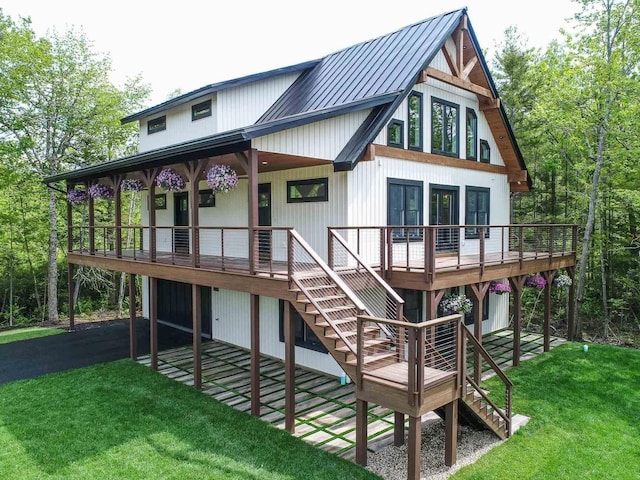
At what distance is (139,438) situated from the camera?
25.6 ft

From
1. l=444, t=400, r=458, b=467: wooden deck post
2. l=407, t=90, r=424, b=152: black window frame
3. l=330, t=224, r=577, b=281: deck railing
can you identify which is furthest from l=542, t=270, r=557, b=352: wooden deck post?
l=444, t=400, r=458, b=467: wooden deck post

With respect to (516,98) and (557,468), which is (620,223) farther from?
(557,468)

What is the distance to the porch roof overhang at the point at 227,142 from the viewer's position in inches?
311

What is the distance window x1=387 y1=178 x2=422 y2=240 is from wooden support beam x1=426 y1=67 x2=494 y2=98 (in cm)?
280

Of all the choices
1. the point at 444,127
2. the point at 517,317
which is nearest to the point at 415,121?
the point at 444,127

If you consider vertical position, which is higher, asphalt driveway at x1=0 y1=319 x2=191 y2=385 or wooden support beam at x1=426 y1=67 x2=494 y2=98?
wooden support beam at x1=426 y1=67 x2=494 y2=98

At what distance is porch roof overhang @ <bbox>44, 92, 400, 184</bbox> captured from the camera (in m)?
7.89

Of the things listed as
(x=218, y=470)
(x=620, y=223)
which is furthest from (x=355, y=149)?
(x=620, y=223)

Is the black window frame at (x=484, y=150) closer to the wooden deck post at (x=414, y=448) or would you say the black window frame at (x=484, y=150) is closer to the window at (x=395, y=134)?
the window at (x=395, y=134)

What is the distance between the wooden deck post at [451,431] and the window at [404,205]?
4.99 metres

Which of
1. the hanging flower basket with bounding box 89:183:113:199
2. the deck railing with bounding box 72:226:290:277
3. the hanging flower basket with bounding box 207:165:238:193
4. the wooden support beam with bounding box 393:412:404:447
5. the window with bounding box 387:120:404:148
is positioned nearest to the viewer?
the wooden support beam with bounding box 393:412:404:447

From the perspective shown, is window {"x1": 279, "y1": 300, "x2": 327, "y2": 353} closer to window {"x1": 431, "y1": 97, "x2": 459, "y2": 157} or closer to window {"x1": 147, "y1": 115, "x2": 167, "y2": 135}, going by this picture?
window {"x1": 431, "y1": 97, "x2": 459, "y2": 157}

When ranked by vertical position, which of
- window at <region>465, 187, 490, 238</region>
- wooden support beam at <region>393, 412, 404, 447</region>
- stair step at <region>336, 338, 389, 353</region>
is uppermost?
window at <region>465, 187, 490, 238</region>

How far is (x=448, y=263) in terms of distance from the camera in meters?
10.3
